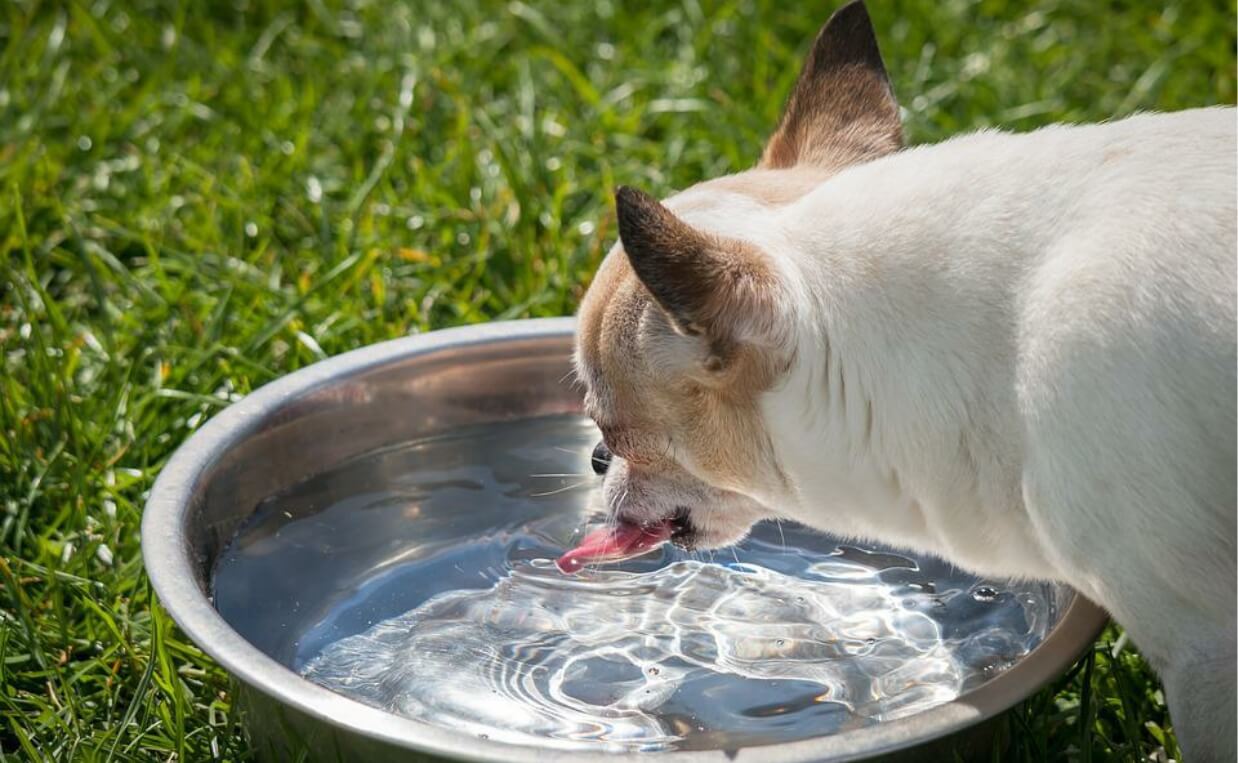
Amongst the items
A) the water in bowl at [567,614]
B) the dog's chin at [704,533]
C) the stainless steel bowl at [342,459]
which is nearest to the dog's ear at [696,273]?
the dog's chin at [704,533]

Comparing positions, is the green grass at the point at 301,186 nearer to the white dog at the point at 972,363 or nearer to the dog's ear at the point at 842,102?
the white dog at the point at 972,363

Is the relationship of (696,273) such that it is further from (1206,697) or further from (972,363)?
(1206,697)

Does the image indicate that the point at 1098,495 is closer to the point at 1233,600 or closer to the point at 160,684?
the point at 1233,600

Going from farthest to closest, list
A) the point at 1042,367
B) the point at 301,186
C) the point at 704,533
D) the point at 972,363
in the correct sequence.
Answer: the point at 301,186, the point at 704,533, the point at 972,363, the point at 1042,367

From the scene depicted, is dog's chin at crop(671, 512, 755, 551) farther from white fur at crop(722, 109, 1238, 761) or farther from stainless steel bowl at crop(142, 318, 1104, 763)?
stainless steel bowl at crop(142, 318, 1104, 763)

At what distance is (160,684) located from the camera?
3.57 m

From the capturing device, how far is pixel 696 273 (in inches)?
112

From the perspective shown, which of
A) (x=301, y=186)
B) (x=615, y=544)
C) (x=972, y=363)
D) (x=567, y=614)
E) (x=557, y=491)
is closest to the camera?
(x=972, y=363)

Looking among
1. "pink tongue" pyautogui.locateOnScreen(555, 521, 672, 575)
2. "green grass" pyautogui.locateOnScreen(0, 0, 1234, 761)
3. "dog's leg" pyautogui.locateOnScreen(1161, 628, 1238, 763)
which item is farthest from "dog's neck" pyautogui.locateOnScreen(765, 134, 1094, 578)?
"green grass" pyautogui.locateOnScreen(0, 0, 1234, 761)

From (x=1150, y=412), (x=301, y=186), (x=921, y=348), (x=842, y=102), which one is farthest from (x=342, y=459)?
(x=1150, y=412)

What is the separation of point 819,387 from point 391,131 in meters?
3.58

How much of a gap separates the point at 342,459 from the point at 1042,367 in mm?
2152

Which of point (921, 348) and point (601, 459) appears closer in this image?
point (921, 348)

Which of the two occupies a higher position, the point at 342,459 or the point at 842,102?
the point at 842,102
